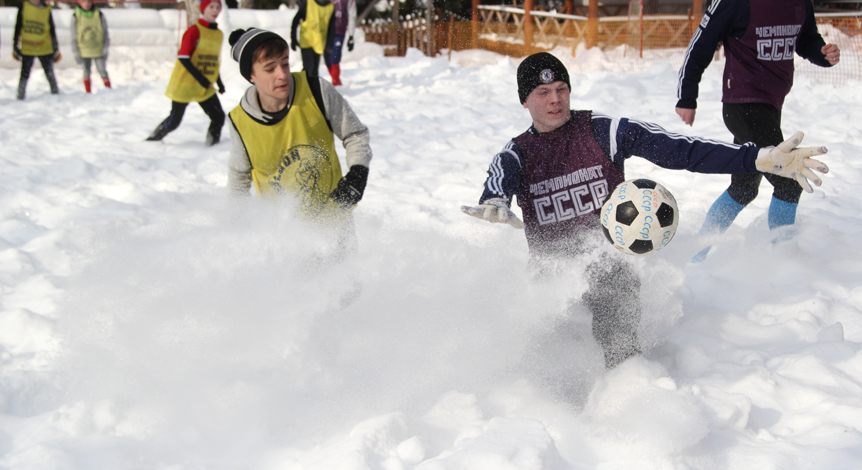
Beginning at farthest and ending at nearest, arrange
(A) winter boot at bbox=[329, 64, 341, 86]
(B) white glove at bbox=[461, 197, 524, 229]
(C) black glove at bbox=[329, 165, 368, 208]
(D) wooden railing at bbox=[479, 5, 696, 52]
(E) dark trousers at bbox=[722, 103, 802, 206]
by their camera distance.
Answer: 1. (D) wooden railing at bbox=[479, 5, 696, 52]
2. (A) winter boot at bbox=[329, 64, 341, 86]
3. (E) dark trousers at bbox=[722, 103, 802, 206]
4. (C) black glove at bbox=[329, 165, 368, 208]
5. (B) white glove at bbox=[461, 197, 524, 229]

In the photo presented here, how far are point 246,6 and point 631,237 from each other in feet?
53.6

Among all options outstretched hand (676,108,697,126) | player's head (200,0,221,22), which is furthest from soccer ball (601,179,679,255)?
player's head (200,0,221,22)

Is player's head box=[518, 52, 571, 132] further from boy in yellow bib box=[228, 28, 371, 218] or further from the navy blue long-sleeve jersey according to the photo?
boy in yellow bib box=[228, 28, 371, 218]

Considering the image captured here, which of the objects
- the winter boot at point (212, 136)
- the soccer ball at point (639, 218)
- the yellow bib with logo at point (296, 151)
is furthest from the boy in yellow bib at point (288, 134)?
the winter boot at point (212, 136)

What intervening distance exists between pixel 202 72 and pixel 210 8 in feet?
2.19

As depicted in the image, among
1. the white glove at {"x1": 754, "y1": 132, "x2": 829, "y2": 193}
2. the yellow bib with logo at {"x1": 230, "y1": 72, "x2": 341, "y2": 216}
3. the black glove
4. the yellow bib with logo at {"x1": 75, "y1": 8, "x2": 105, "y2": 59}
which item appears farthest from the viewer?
the yellow bib with logo at {"x1": 75, "y1": 8, "x2": 105, "y2": 59}

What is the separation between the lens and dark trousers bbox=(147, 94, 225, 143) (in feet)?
22.0

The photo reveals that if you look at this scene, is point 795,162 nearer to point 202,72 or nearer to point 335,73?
point 202,72

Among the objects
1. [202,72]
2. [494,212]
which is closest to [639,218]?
[494,212]

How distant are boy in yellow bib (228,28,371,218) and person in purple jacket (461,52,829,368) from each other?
2.41ft

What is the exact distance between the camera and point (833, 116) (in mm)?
6465

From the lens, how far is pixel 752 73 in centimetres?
351

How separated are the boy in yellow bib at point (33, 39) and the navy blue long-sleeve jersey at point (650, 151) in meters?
9.60

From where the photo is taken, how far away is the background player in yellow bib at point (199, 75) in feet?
21.7
